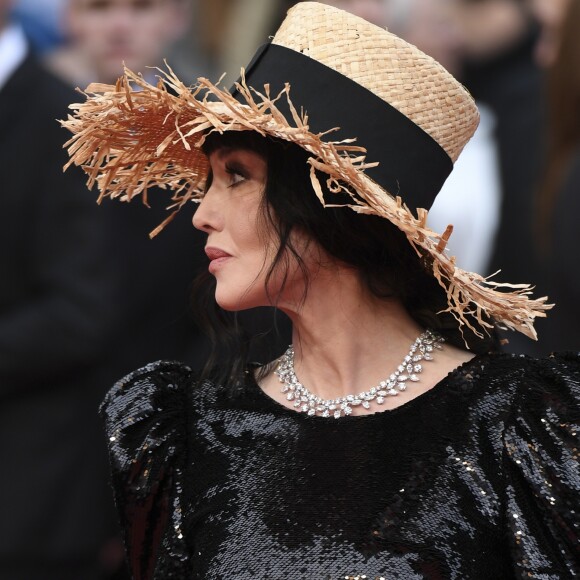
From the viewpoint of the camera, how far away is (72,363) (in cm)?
447

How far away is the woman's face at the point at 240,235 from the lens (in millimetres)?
2945

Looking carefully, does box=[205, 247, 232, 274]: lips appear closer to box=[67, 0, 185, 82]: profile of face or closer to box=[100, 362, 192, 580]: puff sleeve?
box=[100, 362, 192, 580]: puff sleeve

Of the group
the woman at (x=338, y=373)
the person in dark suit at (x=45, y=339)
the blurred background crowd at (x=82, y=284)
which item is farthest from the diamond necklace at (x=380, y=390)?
the person in dark suit at (x=45, y=339)

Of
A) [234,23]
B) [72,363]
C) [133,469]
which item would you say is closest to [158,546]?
[133,469]

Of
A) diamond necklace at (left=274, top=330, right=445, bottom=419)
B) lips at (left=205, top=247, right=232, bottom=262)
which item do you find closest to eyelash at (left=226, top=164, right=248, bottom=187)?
lips at (left=205, top=247, right=232, bottom=262)

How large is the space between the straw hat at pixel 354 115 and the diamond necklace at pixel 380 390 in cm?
10

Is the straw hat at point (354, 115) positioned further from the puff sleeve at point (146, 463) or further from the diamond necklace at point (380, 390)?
the puff sleeve at point (146, 463)

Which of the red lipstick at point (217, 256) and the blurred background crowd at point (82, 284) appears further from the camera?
the blurred background crowd at point (82, 284)

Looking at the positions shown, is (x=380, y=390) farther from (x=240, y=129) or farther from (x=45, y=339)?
(x=45, y=339)

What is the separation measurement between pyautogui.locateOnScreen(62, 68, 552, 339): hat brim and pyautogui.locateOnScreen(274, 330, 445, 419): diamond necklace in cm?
10

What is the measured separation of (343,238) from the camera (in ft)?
9.71

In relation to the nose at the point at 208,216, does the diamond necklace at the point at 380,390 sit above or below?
below

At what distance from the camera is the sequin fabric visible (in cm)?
276

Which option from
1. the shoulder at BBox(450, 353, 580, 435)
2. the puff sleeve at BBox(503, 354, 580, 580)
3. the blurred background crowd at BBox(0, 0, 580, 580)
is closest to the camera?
the puff sleeve at BBox(503, 354, 580, 580)
